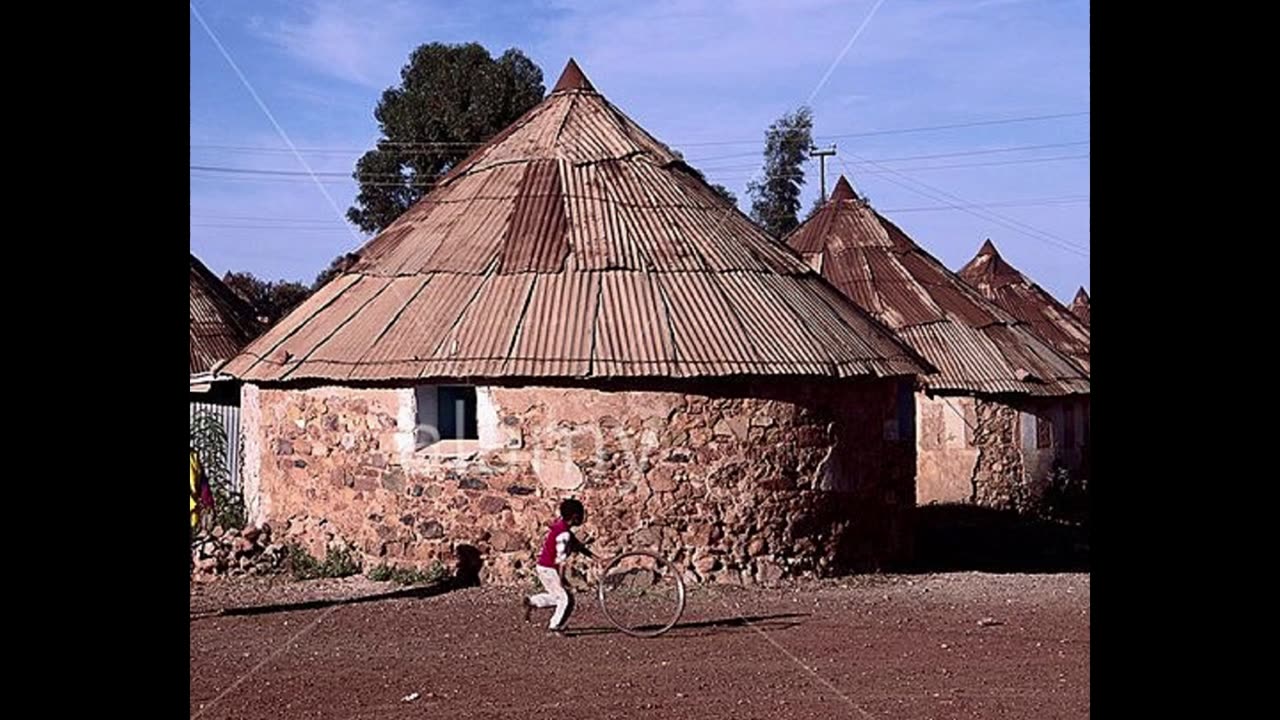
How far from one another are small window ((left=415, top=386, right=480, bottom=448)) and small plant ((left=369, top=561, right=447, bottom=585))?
1289mm

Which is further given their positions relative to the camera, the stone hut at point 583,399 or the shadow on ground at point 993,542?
the shadow on ground at point 993,542

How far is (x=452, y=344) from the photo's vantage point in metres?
15.6

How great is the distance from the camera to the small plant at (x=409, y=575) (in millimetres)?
15398

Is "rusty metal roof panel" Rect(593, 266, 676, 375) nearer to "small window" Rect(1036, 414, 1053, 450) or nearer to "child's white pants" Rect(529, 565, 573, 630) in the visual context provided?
"child's white pants" Rect(529, 565, 573, 630)

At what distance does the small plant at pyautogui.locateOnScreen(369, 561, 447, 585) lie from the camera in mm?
15398

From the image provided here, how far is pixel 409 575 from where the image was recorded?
15508 millimetres

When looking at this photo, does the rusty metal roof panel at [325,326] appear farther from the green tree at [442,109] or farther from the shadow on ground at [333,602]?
the green tree at [442,109]

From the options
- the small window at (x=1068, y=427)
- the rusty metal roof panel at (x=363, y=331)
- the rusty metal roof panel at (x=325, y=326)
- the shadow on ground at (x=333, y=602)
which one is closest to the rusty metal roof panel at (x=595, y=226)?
the rusty metal roof panel at (x=363, y=331)

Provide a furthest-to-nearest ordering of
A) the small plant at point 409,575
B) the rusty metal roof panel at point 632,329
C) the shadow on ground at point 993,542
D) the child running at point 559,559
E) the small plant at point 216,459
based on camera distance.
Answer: the small plant at point 216,459 → the shadow on ground at point 993,542 → the small plant at point 409,575 → the rusty metal roof panel at point 632,329 → the child running at point 559,559

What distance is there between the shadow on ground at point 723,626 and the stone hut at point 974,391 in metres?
12.6

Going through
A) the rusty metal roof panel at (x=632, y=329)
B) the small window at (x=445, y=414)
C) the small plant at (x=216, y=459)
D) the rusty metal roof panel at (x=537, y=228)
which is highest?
the rusty metal roof panel at (x=537, y=228)
